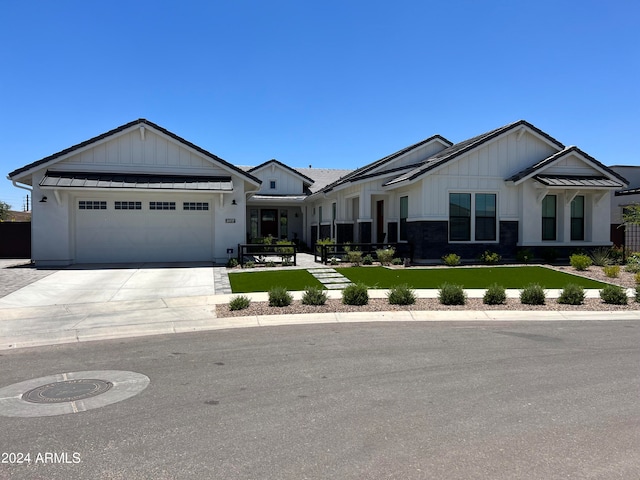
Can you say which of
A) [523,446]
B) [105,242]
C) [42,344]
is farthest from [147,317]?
[105,242]

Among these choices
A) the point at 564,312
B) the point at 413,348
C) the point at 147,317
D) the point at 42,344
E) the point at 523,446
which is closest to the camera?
the point at 523,446

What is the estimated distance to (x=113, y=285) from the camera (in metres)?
14.0

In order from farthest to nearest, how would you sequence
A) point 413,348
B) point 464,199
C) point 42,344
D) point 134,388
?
point 464,199 < point 42,344 < point 413,348 < point 134,388

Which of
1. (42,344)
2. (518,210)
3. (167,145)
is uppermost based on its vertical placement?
(167,145)

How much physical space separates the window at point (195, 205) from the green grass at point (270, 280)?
18.5ft

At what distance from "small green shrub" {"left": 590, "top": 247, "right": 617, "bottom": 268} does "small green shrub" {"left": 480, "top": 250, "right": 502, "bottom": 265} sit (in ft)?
12.6

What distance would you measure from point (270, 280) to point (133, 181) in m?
8.28

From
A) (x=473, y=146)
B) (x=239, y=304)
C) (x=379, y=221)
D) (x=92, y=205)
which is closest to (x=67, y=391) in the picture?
(x=239, y=304)

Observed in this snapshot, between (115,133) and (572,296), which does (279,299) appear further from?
(115,133)

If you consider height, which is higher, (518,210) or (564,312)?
(518,210)

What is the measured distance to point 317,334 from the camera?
8.52 m

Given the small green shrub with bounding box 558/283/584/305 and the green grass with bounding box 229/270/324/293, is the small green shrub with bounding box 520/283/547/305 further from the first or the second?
the green grass with bounding box 229/270/324/293

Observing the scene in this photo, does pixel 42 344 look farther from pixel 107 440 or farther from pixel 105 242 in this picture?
pixel 105 242

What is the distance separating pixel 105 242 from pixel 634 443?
65.8ft
